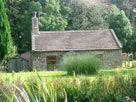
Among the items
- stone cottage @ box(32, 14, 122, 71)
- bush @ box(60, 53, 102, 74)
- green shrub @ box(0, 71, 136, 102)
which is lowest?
stone cottage @ box(32, 14, 122, 71)

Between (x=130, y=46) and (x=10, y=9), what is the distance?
15354 mm

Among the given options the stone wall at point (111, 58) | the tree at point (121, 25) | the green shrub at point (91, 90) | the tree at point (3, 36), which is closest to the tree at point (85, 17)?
the tree at point (121, 25)

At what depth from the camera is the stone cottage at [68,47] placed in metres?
21.2

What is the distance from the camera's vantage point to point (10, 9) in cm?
3130

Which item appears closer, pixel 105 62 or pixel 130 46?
pixel 105 62

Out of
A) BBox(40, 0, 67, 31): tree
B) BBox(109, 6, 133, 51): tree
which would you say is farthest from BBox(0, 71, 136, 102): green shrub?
BBox(109, 6, 133, 51): tree

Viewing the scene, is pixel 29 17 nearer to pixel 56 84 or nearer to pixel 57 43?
pixel 57 43

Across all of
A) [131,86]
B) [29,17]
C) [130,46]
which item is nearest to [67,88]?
[131,86]

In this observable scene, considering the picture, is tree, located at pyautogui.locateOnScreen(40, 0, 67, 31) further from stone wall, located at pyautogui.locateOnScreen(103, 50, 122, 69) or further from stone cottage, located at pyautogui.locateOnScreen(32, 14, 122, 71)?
stone wall, located at pyautogui.locateOnScreen(103, 50, 122, 69)

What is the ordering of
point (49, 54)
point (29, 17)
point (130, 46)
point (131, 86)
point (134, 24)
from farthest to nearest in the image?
point (134, 24) → point (130, 46) → point (29, 17) → point (49, 54) → point (131, 86)

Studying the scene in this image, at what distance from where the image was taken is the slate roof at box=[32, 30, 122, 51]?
21.6 m

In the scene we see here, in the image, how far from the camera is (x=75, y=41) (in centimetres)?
2269

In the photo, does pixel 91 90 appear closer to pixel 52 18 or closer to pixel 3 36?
pixel 3 36

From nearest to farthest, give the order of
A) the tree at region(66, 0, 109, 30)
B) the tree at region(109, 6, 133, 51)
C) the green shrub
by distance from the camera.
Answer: the green shrub → the tree at region(109, 6, 133, 51) → the tree at region(66, 0, 109, 30)
